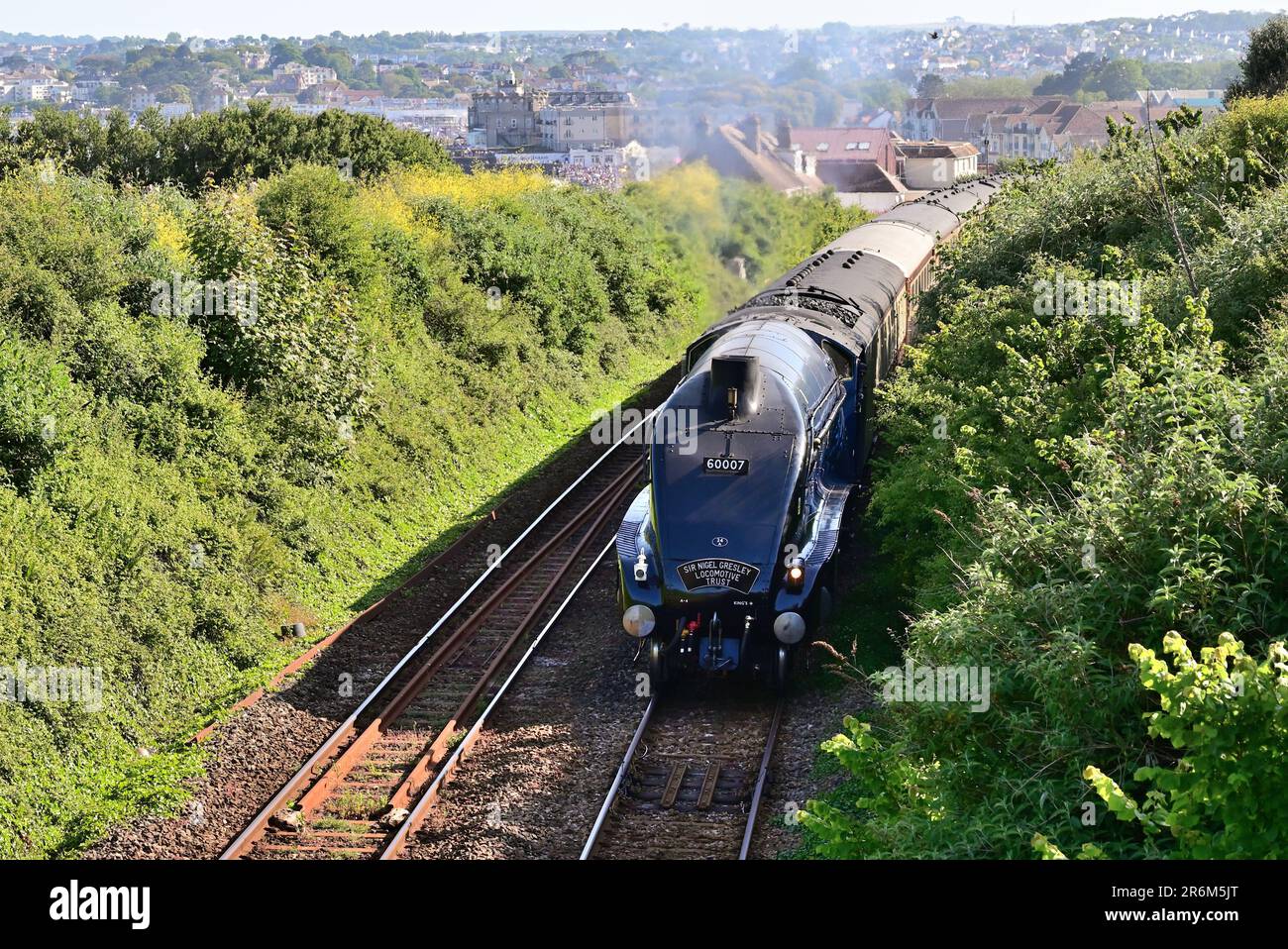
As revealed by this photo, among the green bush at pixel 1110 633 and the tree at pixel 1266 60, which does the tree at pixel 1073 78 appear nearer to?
the tree at pixel 1266 60

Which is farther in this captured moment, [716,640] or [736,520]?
[716,640]

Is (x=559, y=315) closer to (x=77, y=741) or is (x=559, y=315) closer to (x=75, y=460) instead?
(x=75, y=460)

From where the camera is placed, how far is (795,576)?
14.5 meters

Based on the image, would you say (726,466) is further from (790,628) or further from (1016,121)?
(1016,121)

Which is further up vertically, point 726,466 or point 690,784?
point 726,466

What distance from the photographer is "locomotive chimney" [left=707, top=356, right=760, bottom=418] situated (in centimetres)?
1505

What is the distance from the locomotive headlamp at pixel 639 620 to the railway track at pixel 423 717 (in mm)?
2096

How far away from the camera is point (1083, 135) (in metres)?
96.9

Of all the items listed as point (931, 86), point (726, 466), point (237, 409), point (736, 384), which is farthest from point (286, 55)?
point (726, 466)

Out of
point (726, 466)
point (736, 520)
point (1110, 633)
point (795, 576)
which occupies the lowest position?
point (795, 576)

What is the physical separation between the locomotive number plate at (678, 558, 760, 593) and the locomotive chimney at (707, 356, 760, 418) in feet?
6.17

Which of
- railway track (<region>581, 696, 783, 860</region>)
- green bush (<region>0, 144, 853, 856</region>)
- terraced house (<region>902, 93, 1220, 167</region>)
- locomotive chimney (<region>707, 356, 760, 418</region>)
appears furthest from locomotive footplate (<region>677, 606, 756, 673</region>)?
terraced house (<region>902, 93, 1220, 167</region>)

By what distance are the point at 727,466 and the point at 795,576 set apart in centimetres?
151

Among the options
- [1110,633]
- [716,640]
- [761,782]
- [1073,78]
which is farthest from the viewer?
[1073,78]
